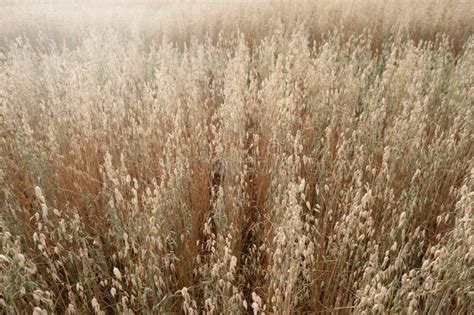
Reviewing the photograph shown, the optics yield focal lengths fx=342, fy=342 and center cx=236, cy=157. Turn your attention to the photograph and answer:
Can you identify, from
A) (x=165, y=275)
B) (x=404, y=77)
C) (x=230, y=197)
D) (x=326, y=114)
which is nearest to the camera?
(x=165, y=275)

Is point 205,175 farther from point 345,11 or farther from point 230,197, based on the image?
point 345,11

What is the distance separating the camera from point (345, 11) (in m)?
6.21

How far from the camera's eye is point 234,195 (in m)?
1.86

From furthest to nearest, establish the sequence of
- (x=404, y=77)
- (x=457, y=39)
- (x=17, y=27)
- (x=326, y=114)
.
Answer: (x=17, y=27) < (x=457, y=39) < (x=404, y=77) < (x=326, y=114)

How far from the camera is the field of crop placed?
3.94 ft

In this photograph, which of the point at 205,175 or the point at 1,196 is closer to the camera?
the point at 1,196

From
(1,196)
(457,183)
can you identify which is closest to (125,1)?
(1,196)

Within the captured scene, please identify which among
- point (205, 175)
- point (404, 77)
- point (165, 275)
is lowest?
point (165, 275)

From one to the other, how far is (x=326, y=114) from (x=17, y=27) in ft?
22.2

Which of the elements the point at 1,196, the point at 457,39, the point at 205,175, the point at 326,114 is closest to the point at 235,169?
the point at 205,175

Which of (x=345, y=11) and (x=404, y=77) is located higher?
(x=345, y=11)

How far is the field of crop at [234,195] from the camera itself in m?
1.20

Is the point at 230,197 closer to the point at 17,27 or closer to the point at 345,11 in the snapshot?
the point at 345,11

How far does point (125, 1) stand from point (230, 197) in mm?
10641
